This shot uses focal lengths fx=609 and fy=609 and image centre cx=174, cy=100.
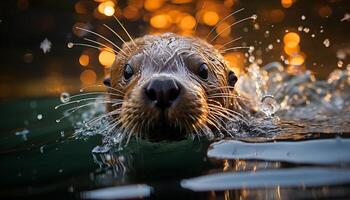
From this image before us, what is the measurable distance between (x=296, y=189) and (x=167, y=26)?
35.5 feet

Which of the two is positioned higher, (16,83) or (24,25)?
(24,25)

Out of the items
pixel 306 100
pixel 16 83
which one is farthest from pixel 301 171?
pixel 16 83

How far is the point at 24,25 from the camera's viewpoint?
43.7 ft

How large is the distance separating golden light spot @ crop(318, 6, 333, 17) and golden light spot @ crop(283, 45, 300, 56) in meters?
0.97

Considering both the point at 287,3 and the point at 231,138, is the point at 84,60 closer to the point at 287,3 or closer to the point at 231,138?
the point at 287,3

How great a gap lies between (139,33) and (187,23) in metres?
1.87

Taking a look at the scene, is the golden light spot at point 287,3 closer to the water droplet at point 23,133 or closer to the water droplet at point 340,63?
the water droplet at point 340,63

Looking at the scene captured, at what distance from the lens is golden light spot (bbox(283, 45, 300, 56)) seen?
11520mm

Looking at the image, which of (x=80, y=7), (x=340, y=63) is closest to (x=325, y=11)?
(x=340, y=63)

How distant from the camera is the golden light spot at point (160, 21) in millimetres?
13703

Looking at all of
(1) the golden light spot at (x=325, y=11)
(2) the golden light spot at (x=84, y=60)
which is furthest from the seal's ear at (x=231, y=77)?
(2) the golden light spot at (x=84, y=60)

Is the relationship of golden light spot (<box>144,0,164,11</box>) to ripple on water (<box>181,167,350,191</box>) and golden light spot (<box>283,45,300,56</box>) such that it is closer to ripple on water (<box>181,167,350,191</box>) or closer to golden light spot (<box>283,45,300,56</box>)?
golden light spot (<box>283,45,300,56</box>)

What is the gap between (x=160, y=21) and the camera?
14.1m

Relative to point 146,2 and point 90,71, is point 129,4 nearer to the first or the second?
point 146,2
